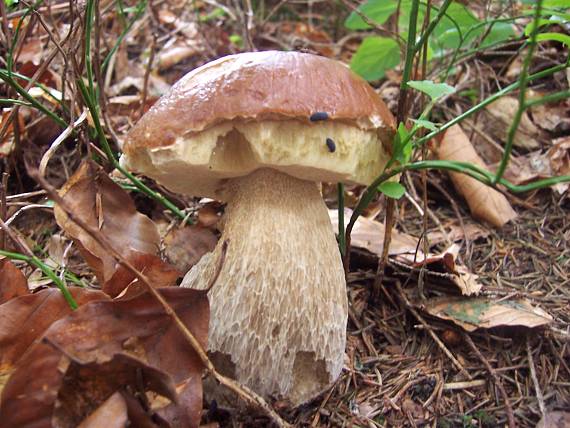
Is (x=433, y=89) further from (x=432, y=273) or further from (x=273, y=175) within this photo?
(x=432, y=273)

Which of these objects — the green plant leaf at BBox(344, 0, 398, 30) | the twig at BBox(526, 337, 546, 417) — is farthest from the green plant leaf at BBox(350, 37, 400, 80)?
the twig at BBox(526, 337, 546, 417)

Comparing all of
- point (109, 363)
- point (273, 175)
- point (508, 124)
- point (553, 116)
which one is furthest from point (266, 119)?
point (553, 116)

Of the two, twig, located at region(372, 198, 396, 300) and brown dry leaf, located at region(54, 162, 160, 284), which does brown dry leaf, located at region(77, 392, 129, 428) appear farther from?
twig, located at region(372, 198, 396, 300)

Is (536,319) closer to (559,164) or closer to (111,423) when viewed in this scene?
(559,164)

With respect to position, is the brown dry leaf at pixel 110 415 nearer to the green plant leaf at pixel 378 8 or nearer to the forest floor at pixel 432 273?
the forest floor at pixel 432 273

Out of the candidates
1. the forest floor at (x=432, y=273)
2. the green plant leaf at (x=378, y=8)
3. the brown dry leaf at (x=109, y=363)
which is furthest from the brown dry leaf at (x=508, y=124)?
the brown dry leaf at (x=109, y=363)

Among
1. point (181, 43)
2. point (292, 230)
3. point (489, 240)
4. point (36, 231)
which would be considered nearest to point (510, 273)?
point (489, 240)
